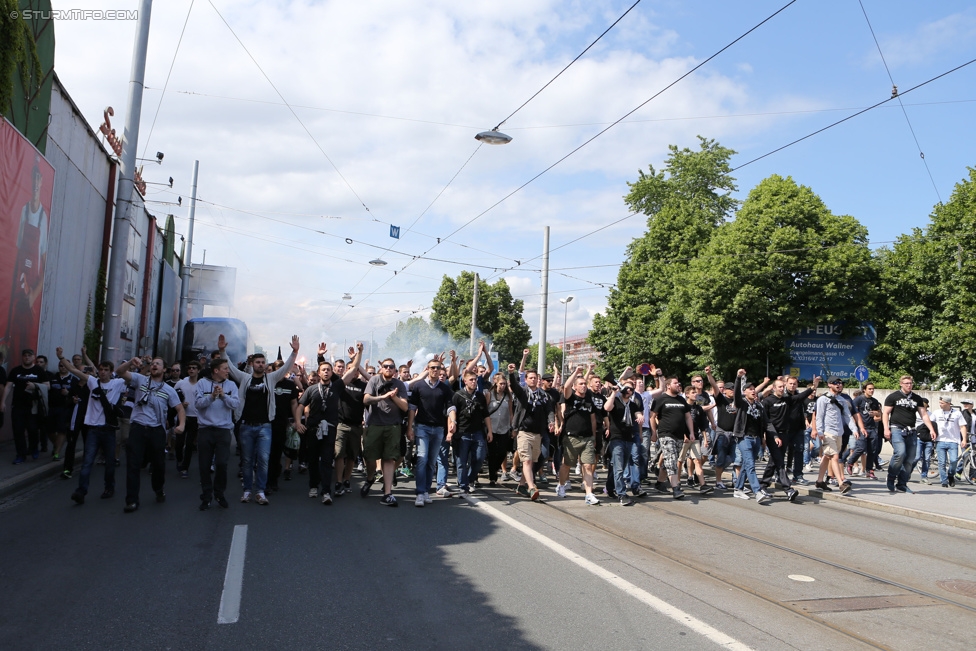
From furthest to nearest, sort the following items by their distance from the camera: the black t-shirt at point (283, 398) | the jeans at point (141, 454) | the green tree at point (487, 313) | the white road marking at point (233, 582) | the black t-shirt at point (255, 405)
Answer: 1. the green tree at point (487, 313)
2. the black t-shirt at point (283, 398)
3. the black t-shirt at point (255, 405)
4. the jeans at point (141, 454)
5. the white road marking at point (233, 582)

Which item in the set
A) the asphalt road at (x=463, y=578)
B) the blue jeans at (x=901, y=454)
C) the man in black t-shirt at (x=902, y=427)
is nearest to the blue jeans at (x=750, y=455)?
the asphalt road at (x=463, y=578)

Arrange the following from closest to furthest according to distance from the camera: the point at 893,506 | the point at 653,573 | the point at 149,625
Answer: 1. the point at 149,625
2. the point at 653,573
3. the point at 893,506

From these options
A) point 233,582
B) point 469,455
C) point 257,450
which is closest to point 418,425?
point 469,455

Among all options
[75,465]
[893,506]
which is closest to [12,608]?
[75,465]

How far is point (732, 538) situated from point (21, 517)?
727 centimetres

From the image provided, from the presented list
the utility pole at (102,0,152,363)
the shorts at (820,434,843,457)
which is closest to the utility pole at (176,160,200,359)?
the utility pole at (102,0,152,363)

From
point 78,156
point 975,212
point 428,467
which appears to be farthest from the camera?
point 975,212

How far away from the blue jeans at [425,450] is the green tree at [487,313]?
50060 mm

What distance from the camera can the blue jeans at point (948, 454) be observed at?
1384 centimetres

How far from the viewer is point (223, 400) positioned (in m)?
8.76

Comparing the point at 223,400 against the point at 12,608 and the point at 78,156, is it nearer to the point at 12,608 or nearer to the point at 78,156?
the point at 12,608

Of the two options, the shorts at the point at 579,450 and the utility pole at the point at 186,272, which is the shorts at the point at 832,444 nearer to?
the shorts at the point at 579,450

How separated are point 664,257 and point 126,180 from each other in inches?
1247

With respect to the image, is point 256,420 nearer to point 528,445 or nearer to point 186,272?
point 528,445
